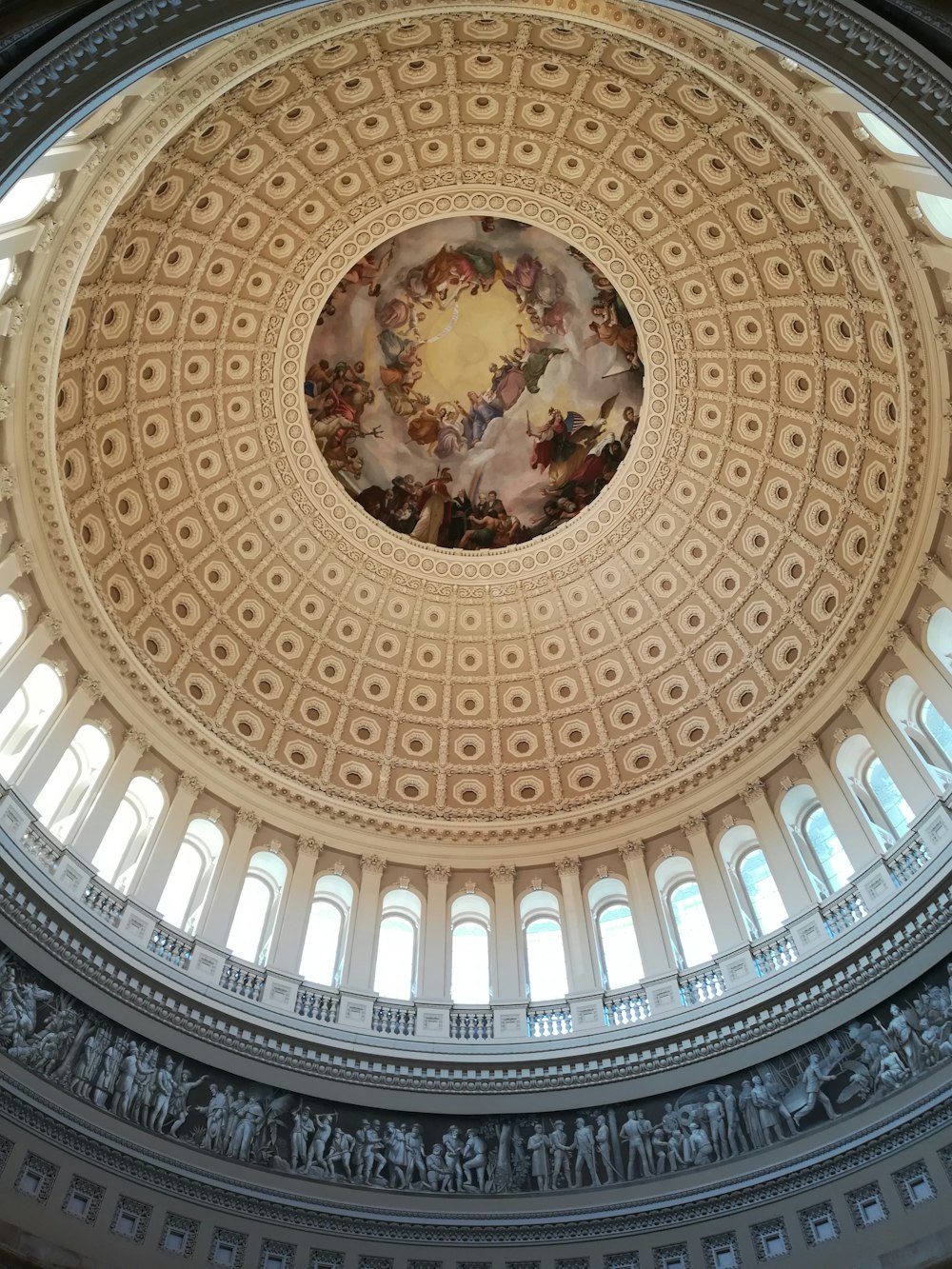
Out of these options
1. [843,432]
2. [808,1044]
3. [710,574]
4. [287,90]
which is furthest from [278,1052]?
[287,90]

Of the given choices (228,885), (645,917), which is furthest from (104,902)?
(645,917)

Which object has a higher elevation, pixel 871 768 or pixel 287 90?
pixel 287 90

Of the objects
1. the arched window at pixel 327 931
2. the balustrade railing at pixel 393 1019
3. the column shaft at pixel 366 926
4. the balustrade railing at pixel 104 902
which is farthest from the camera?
the arched window at pixel 327 931

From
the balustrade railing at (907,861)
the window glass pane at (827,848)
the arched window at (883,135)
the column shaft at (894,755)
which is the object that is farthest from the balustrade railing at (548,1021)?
the arched window at (883,135)

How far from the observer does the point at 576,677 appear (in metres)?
31.3

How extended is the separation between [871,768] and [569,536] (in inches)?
472

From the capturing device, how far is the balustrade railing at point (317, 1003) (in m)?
22.5

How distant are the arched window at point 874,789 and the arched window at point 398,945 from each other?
34.8 feet

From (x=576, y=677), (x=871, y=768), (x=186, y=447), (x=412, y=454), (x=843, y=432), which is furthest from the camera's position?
(x=412, y=454)

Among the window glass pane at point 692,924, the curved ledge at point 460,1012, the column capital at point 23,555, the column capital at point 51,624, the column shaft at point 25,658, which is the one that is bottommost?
the curved ledge at point 460,1012

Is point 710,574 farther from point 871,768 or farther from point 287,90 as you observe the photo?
point 287,90

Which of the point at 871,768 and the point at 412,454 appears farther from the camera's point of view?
the point at 412,454

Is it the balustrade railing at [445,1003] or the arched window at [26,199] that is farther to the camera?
the balustrade railing at [445,1003]

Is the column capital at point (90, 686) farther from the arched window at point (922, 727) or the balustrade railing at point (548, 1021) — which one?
the arched window at point (922, 727)
